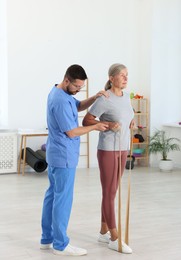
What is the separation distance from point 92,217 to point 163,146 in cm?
311

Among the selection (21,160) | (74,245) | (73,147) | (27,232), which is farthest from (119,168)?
(21,160)

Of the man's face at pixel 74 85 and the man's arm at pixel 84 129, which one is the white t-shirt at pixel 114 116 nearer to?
the man's arm at pixel 84 129

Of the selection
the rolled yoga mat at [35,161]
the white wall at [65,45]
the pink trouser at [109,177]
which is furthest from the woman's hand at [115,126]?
the white wall at [65,45]

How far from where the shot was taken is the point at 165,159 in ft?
24.5

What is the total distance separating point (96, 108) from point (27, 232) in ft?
4.56

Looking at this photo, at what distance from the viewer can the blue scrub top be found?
3.34m

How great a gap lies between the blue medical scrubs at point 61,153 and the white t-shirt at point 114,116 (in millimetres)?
194

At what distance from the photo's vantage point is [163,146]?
24.5 ft

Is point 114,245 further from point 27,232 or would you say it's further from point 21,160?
point 21,160

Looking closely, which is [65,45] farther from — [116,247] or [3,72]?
[116,247]

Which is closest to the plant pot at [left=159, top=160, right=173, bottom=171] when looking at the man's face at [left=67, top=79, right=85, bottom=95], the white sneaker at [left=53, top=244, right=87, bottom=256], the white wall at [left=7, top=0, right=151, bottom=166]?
the white wall at [left=7, top=0, right=151, bottom=166]

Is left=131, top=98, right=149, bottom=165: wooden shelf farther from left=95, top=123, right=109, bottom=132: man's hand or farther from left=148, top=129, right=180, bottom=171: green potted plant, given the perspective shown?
left=95, top=123, right=109, bottom=132: man's hand

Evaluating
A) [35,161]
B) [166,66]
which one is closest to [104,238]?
[35,161]

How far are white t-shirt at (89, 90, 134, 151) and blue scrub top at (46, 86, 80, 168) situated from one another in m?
0.20
